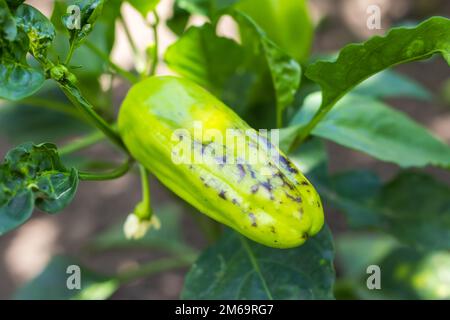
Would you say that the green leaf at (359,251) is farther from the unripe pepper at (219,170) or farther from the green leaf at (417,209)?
the unripe pepper at (219,170)

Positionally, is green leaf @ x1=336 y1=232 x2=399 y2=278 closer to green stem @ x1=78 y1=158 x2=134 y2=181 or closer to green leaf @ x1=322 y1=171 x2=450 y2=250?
green leaf @ x1=322 y1=171 x2=450 y2=250

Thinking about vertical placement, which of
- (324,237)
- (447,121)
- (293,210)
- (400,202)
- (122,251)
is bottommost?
(122,251)

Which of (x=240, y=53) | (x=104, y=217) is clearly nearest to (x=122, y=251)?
(x=104, y=217)

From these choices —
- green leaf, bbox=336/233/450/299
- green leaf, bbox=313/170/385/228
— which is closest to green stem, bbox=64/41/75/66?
green leaf, bbox=313/170/385/228

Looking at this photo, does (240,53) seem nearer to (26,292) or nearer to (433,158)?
(433,158)

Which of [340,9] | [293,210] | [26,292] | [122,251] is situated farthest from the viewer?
[340,9]

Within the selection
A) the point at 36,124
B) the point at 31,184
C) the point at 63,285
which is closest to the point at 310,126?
the point at 31,184
